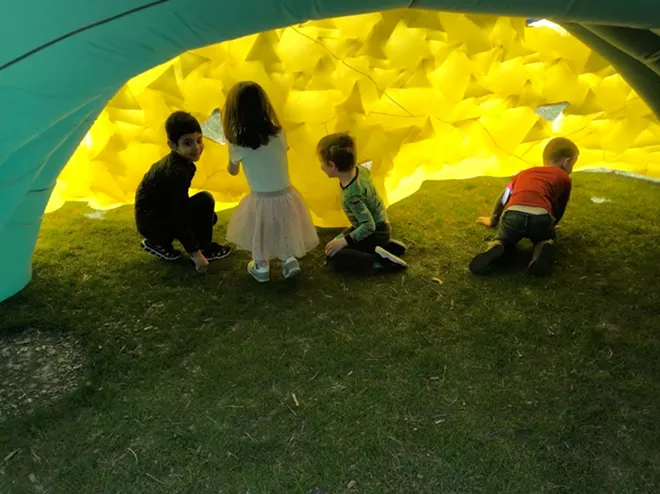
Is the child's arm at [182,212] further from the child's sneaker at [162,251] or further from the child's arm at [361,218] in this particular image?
the child's arm at [361,218]

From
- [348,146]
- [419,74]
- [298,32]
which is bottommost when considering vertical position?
[348,146]

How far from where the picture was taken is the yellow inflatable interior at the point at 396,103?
2.99 metres

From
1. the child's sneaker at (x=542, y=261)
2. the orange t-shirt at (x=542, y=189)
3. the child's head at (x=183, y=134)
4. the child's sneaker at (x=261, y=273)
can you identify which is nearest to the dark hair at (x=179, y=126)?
the child's head at (x=183, y=134)

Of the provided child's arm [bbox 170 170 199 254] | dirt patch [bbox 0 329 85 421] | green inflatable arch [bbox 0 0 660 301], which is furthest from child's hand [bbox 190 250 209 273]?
green inflatable arch [bbox 0 0 660 301]

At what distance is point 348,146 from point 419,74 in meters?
0.67

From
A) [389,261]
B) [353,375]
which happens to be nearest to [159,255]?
[389,261]

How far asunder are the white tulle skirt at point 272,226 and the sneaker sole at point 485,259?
2.43 ft

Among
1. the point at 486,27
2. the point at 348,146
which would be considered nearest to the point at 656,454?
the point at 348,146

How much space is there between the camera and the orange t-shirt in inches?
112

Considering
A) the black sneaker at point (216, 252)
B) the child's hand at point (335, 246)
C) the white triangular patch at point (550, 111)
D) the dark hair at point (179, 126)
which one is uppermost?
the dark hair at point (179, 126)

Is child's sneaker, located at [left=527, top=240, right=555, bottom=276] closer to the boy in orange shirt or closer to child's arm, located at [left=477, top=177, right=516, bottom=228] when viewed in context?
the boy in orange shirt

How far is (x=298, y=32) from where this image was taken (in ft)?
9.61

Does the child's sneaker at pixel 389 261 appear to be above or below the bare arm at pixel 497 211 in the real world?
below

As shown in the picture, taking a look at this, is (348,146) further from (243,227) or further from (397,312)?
(397,312)
